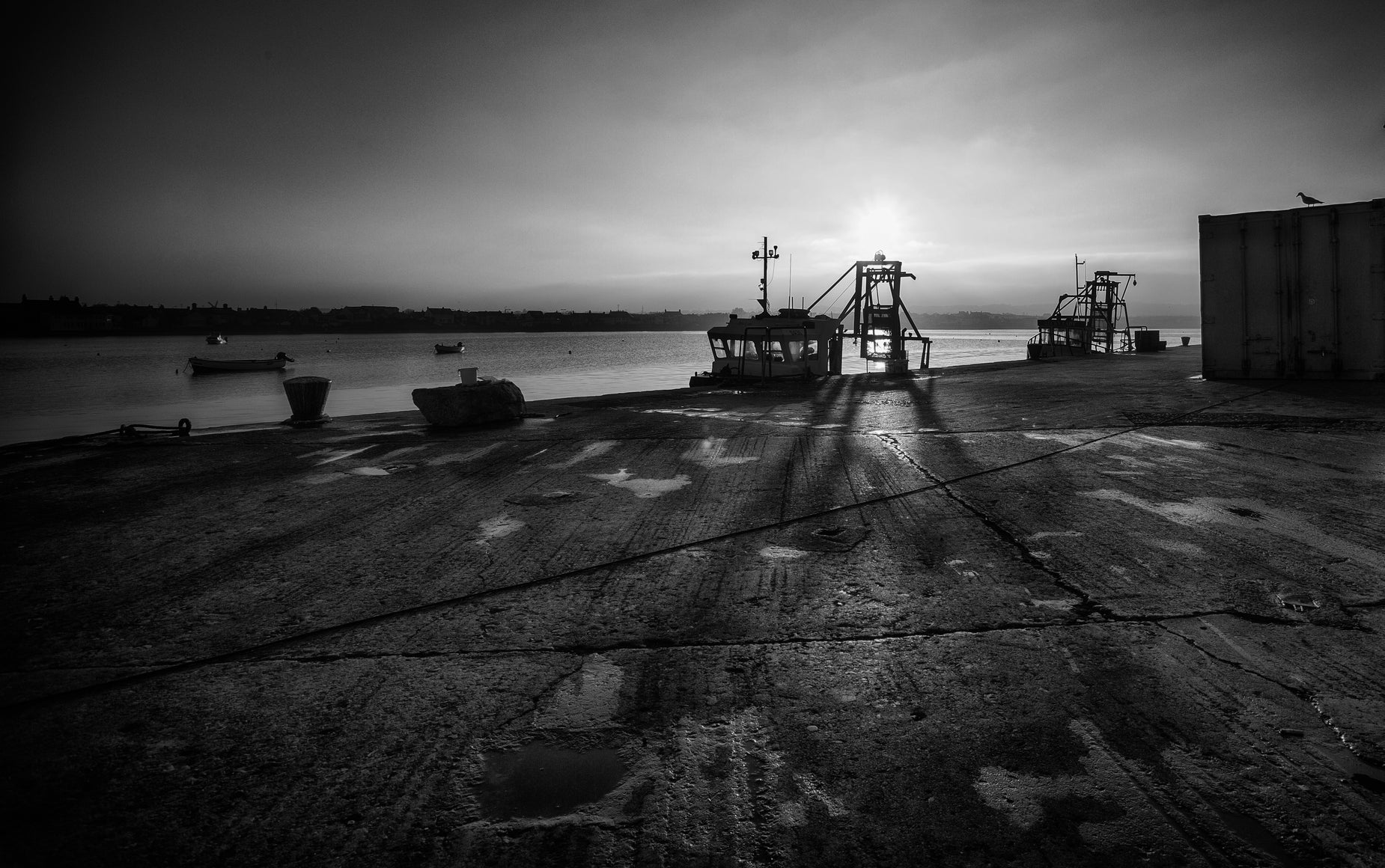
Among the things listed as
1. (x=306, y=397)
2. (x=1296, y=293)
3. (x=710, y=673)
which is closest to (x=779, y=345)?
(x=1296, y=293)

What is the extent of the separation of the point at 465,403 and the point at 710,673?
8656 mm

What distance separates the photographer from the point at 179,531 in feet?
16.1

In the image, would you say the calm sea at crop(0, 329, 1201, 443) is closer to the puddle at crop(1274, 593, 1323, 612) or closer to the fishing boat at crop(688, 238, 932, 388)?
the fishing boat at crop(688, 238, 932, 388)

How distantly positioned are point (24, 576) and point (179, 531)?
950 mm

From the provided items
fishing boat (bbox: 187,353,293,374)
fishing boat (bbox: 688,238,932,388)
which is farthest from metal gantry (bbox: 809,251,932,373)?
fishing boat (bbox: 187,353,293,374)

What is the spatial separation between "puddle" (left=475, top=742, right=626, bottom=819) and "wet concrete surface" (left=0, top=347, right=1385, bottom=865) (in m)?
0.01

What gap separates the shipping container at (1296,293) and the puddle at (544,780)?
52.9 feet

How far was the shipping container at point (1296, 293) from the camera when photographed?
39.8 feet

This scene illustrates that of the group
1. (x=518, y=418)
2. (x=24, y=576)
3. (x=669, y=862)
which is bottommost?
(x=669, y=862)

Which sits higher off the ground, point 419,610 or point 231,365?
point 231,365

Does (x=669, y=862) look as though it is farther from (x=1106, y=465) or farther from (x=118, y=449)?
(x=118, y=449)

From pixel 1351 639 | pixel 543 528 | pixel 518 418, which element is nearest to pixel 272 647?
pixel 543 528

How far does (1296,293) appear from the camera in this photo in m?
12.9

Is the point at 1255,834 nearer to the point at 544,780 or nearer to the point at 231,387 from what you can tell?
the point at 544,780
